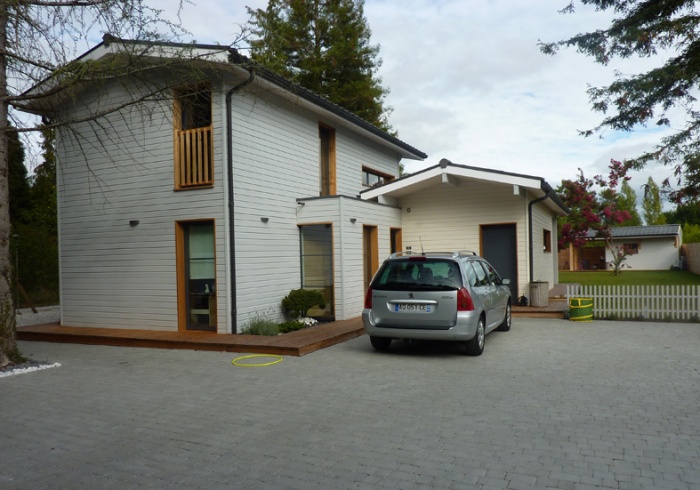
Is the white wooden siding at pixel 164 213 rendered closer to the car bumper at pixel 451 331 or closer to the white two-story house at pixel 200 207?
the white two-story house at pixel 200 207

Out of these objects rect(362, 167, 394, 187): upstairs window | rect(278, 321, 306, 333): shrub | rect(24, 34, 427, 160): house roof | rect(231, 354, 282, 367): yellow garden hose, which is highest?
rect(24, 34, 427, 160): house roof

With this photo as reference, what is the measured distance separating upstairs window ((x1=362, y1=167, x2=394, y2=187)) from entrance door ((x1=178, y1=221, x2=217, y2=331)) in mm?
6299

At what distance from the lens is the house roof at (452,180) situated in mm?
12875

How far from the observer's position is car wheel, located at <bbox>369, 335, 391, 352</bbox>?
28.3 ft

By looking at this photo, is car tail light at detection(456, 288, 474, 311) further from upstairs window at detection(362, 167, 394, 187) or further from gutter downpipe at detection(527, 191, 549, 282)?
upstairs window at detection(362, 167, 394, 187)

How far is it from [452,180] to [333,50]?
14916 millimetres

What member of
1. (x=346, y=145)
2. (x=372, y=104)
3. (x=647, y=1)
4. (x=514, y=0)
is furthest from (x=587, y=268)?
(x=514, y=0)

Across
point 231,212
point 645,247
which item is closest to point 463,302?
point 231,212

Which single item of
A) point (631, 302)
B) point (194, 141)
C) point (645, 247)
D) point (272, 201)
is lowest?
point (631, 302)

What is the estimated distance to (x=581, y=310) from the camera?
11953 millimetres

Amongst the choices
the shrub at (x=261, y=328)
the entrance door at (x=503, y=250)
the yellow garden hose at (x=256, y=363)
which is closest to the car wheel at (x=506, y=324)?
the entrance door at (x=503, y=250)

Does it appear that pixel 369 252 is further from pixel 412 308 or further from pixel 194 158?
pixel 412 308

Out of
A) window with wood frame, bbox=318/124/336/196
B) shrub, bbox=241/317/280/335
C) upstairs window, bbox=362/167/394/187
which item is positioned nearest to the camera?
shrub, bbox=241/317/280/335

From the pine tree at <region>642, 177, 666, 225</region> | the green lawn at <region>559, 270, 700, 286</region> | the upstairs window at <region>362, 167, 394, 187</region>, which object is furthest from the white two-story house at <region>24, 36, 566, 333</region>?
the pine tree at <region>642, 177, 666, 225</region>
